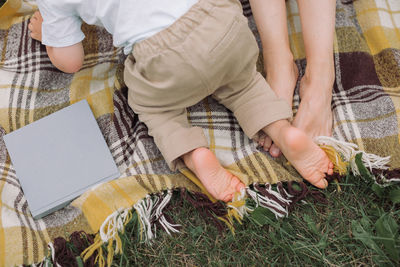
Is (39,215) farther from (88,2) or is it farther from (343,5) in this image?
(343,5)

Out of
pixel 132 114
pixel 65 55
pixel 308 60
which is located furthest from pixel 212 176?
pixel 65 55

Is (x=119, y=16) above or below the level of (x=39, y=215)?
above

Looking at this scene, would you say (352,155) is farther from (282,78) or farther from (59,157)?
(59,157)

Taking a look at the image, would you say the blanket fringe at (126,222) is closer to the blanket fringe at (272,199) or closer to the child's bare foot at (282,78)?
the blanket fringe at (272,199)

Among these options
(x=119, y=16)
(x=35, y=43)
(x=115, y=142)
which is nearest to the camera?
(x=119, y=16)

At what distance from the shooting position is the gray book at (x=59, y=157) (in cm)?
107

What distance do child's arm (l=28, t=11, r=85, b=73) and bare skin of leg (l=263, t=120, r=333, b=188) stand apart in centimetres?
60

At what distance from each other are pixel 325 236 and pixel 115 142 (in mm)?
651

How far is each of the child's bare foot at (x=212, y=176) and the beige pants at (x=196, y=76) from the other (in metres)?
0.03

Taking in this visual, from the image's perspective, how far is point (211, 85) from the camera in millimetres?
962

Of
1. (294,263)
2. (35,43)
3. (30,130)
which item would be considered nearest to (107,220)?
(30,130)

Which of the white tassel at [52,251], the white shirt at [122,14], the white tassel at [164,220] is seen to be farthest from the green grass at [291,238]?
the white shirt at [122,14]

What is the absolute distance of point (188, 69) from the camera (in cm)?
90

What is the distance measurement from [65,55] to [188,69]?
0.44 m
